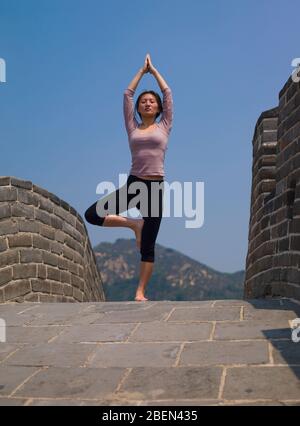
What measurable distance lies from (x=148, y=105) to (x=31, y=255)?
2.35 metres

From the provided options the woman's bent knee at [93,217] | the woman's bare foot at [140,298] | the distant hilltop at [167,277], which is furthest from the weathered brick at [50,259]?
the distant hilltop at [167,277]

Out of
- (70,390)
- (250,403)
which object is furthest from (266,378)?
(70,390)

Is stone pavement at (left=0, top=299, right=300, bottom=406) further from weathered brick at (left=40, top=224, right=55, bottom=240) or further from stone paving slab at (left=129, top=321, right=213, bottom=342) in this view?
weathered brick at (left=40, top=224, right=55, bottom=240)

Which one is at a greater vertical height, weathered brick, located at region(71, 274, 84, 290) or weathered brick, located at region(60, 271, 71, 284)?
weathered brick, located at region(60, 271, 71, 284)

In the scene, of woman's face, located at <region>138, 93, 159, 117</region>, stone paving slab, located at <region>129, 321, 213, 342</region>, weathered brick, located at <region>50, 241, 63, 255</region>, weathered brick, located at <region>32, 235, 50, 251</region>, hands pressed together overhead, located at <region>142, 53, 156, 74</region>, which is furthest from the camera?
weathered brick, located at <region>50, 241, 63, 255</region>

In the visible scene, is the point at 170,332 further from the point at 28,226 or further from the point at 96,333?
the point at 28,226

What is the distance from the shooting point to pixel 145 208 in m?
5.36

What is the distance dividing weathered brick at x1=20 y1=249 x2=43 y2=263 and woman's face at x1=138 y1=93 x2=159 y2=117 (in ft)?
7.10

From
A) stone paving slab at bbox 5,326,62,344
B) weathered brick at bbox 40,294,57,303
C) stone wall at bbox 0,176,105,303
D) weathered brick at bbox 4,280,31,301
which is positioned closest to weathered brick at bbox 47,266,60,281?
stone wall at bbox 0,176,105,303

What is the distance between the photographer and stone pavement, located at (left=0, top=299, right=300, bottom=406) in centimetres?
269

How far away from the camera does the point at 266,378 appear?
278 cm

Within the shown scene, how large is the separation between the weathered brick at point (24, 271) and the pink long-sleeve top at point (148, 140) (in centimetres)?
179

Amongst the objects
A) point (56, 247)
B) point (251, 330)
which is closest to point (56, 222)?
point (56, 247)
